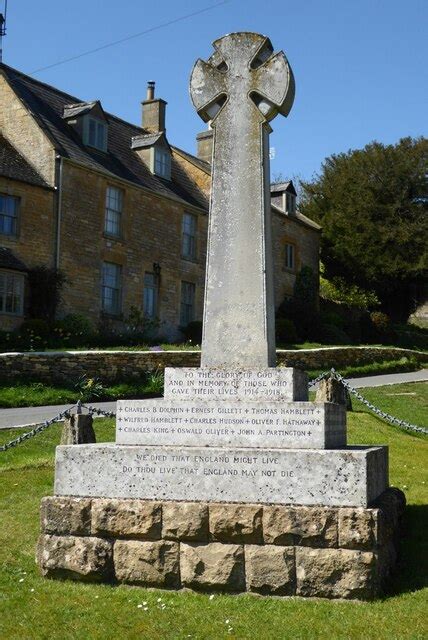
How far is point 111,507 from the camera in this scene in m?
5.88

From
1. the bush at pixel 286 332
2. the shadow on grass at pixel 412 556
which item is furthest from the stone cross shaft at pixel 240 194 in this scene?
the bush at pixel 286 332

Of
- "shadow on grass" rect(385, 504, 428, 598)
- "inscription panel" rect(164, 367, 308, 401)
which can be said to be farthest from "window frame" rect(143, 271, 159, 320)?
"inscription panel" rect(164, 367, 308, 401)

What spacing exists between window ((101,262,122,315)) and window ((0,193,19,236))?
4.11m

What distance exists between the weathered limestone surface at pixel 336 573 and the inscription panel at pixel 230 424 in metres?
0.81

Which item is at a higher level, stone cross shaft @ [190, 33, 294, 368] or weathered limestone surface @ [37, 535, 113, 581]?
stone cross shaft @ [190, 33, 294, 368]

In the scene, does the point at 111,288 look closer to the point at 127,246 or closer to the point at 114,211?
the point at 127,246

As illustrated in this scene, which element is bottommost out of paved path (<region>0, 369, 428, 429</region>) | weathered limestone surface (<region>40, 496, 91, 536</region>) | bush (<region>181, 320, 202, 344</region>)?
weathered limestone surface (<region>40, 496, 91, 536</region>)

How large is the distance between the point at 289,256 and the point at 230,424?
34314 millimetres

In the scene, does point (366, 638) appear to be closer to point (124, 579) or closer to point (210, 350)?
point (124, 579)

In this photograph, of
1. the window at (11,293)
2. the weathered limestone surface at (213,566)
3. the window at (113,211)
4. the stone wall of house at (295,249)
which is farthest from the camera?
the stone wall of house at (295,249)

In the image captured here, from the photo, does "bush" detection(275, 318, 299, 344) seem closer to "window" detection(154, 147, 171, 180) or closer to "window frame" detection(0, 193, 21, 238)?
"window" detection(154, 147, 171, 180)

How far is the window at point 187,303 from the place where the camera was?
32.0 m

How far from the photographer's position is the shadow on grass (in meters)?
5.78

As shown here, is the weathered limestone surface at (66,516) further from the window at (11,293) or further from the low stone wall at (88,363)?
the window at (11,293)
